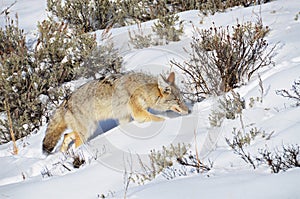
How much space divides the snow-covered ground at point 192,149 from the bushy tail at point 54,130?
6.8 inches

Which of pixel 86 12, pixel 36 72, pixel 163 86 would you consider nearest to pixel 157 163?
pixel 163 86

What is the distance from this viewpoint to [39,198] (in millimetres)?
4324

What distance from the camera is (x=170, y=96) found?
619 centimetres

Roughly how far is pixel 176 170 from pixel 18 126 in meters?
3.79

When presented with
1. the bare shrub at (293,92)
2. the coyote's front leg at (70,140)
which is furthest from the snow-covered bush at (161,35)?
the bare shrub at (293,92)

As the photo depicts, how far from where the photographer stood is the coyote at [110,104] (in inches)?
240

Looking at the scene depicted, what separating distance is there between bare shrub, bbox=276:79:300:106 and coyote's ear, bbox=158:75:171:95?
163 cm

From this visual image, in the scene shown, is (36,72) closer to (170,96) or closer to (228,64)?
(170,96)

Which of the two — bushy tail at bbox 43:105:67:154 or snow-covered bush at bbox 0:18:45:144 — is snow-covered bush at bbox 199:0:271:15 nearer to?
snow-covered bush at bbox 0:18:45:144

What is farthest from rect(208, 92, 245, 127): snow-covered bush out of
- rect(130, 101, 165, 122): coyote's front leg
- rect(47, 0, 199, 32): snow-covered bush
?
rect(47, 0, 199, 32): snow-covered bush

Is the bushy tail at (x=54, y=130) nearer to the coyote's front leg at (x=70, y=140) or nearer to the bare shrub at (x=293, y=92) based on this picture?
the coyote's front leg at (x=70, y=140)

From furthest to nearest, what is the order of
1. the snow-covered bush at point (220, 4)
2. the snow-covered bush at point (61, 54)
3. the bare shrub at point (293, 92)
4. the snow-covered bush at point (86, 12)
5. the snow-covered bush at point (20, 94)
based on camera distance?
the snow-covered bush at point (86, 12), the snow-covered bush at point (220, 4), the snow-covered bush at point (61, 54), the snow-covered bush at point (20, 94), the bare shrub at point (293, 92)

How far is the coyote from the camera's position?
240 inches

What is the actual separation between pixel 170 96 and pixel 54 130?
5.86 ft
